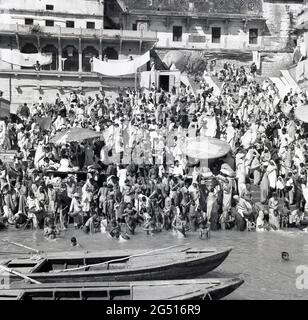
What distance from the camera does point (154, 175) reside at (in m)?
17.0

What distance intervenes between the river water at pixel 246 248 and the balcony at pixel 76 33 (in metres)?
21.1

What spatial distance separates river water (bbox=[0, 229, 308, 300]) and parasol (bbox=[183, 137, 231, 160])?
260cm

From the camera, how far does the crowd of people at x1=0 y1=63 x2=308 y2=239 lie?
1598 centimetres

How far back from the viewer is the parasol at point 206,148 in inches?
687

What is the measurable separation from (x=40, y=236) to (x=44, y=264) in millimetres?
4635

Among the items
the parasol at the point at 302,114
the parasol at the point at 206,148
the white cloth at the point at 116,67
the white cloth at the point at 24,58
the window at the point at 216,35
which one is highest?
the window at the point at 216,35

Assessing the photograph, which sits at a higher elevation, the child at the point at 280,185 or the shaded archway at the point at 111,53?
the shaded archway at the point at 111,53

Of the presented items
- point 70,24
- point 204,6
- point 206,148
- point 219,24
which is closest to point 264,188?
point 206,148

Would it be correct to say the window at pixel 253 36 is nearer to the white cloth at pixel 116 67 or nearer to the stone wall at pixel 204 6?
the stone wall at pixel 204 6

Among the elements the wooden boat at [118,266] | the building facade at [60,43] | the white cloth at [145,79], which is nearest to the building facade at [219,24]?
the building facade at [60,43]

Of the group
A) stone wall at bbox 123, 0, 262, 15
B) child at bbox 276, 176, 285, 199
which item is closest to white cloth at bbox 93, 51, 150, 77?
stone wall at bbox 123, 0, 262, 15

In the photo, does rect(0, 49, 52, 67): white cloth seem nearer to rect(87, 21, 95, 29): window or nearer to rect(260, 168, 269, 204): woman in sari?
rect(87, 21, 95, 29): window

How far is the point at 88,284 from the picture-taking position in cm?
970
